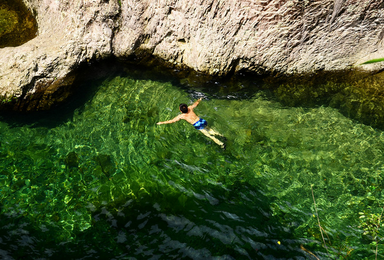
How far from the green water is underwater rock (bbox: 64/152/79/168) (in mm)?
32

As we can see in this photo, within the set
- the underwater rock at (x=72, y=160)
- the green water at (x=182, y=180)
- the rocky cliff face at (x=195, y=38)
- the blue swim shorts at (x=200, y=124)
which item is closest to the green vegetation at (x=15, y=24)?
the rocky cliff face at (x=195, y=38)

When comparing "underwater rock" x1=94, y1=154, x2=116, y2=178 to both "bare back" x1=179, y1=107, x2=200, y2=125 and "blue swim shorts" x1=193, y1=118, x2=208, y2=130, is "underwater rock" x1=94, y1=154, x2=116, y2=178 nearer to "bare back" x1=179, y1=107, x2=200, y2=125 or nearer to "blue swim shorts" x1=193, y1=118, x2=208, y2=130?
"bare back" x1=179, y1=107, x2=200, y2=125

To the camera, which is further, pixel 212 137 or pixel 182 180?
pixel 212 137

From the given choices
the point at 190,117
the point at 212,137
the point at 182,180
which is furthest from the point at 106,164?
the point at 212,137

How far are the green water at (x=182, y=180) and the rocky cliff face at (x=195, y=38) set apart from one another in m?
0.95

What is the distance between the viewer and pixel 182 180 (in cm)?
558

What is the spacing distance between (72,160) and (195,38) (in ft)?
15.7

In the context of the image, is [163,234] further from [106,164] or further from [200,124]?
[200,124]

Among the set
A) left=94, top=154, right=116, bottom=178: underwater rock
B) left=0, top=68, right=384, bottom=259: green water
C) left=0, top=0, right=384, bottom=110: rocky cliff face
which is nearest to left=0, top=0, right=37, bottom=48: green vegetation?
left=0, top=0, right=384, bottom=110: rocky cliff face

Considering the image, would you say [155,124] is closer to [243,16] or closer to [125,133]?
[125,133]

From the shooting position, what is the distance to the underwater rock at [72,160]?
575cm

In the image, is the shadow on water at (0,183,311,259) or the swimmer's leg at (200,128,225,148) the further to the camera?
the swimmer's leg at (200,128,225,148)

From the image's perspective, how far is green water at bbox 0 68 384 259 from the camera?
4555 millimetres

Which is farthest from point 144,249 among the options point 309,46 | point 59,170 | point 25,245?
point 309,46
